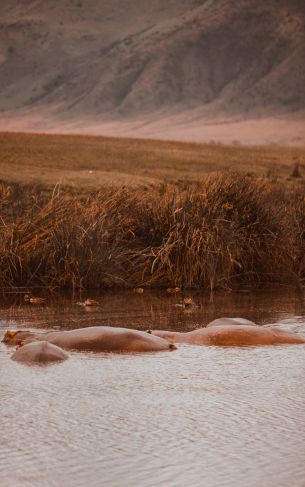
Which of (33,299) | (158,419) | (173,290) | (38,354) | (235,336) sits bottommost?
(158,419)

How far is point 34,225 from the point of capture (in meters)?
12.6

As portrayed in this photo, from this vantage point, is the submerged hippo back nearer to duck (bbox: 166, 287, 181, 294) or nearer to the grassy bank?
the grassy bank

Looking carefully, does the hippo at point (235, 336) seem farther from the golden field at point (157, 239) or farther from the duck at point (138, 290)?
the golden field at point (157, 239)

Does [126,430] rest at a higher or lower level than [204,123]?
lower

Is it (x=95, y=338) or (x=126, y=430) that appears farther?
(x=95, y=338)

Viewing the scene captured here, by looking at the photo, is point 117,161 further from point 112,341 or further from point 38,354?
point 38,354

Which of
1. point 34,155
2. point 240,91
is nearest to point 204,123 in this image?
point 240,91

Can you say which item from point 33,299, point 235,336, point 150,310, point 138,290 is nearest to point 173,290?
point 138,290

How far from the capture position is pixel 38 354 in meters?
7.88

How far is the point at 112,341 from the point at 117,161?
2797 centimetres

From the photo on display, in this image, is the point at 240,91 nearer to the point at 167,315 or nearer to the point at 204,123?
the point at 204,123

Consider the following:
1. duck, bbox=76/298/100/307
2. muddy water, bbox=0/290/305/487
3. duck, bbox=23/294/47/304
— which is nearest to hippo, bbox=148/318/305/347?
muddy water, bbox=0/290/305/487

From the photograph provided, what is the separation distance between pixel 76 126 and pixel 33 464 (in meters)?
188

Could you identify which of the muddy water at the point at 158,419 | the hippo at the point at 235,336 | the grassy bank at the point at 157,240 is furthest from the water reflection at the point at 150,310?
the muddy water at the point at 158,419
